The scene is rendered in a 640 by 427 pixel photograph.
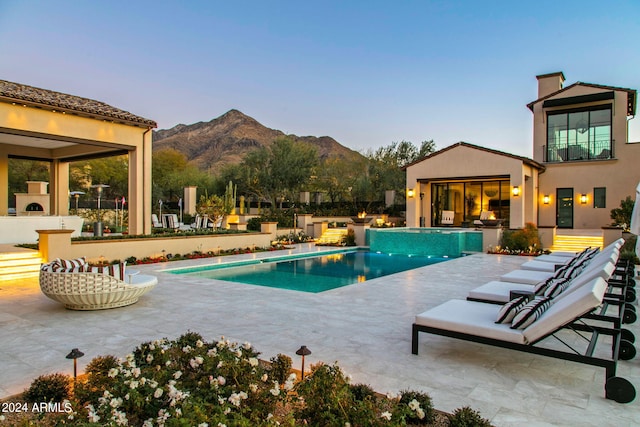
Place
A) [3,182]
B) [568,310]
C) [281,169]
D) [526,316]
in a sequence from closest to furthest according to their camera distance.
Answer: [568,310] < [526,316] < [3,182] < [281,169]

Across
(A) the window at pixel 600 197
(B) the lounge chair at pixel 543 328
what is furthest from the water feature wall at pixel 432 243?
(B) the lounge chair at pixel 543 328

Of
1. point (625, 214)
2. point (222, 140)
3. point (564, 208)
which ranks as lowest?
point (625, 214)

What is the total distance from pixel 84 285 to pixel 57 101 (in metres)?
8.95

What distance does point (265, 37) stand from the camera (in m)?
24.8

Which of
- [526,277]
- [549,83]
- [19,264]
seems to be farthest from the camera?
[549,83]

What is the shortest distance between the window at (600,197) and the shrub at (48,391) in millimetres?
23093

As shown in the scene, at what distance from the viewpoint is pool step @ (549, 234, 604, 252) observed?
15.4 m

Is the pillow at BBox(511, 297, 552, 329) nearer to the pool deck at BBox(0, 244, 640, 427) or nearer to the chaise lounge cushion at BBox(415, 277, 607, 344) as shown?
the chaise lounge cushion at BBox(415, 277, 607, 344)

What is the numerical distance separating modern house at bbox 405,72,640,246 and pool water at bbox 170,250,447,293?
700 cm

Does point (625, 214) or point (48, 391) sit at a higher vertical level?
point (625, 214)

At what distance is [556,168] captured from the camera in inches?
828

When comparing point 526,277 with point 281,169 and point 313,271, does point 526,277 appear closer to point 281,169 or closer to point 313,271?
point 313,271

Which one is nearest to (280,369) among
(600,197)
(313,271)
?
(313,271)

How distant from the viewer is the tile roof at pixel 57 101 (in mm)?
11023
